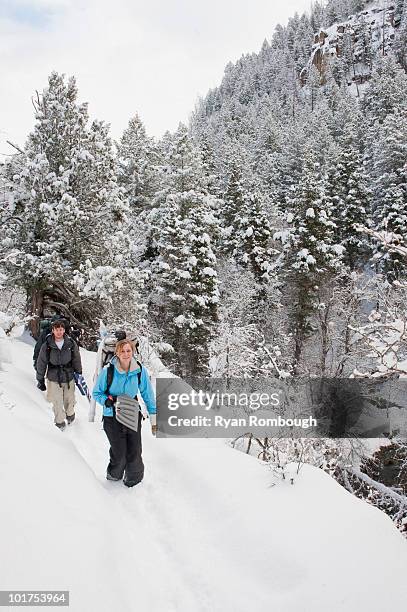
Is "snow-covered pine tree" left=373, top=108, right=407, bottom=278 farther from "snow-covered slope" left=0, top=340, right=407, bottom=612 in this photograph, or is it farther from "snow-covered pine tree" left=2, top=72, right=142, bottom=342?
"snow-covered slope" left=0, top=340, right=407, bottom=612

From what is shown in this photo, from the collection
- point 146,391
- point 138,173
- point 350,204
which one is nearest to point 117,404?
point 146,391

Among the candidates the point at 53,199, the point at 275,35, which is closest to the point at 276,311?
the point at 53,199

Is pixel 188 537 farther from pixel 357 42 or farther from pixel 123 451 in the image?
pixel 357 42

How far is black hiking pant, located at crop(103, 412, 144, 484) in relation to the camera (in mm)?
5305

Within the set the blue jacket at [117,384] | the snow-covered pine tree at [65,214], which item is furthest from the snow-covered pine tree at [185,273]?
the blue jacket at [117,384]

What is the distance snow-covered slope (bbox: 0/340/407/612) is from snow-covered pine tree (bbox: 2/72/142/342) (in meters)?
8.52

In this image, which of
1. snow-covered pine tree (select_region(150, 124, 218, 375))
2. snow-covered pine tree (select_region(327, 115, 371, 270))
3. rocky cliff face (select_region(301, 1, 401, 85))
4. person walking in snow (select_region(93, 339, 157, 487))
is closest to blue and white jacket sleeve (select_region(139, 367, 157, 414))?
person walking in snow (select_region(93, 339, 157, 487))

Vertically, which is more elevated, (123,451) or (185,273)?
(185,273)

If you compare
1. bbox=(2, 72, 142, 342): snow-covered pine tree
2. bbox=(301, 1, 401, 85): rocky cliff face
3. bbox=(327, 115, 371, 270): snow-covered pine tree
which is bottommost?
bbox=(2, 72, 142, 342): snow-covered pine tree

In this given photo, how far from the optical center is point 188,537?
464 centimetres

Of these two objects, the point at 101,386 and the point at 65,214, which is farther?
the point at 65,214

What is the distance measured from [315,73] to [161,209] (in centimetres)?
8215

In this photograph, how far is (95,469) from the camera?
589 cm

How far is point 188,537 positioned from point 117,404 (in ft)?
5.30
